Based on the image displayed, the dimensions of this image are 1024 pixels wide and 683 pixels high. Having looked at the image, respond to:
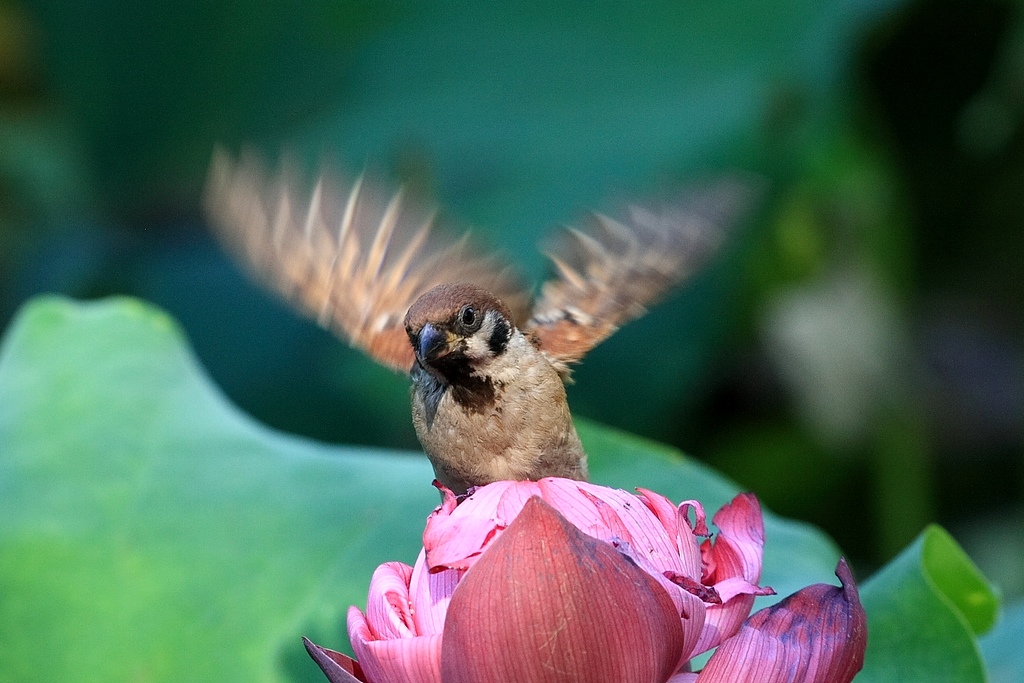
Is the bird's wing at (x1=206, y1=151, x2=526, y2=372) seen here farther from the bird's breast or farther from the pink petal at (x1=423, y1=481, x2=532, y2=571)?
the pink petal at (x1=423, y1=481, x2=532, y2=571)

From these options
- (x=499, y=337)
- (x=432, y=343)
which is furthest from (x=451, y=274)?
(x=432, y=343)

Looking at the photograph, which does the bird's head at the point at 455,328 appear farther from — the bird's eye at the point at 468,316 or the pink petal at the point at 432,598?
the pink petal at the point at 432,598

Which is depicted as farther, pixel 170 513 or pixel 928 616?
pixel 170 513

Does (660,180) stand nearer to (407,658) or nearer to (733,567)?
(733,567)

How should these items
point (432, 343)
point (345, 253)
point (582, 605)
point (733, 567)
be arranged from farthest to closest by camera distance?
point (345, 253), point (432, 343), point (733, 567), point (582, 605)

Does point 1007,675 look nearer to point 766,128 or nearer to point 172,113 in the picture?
point 766,128

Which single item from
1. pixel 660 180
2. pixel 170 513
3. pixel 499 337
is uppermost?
pixel 499 337
